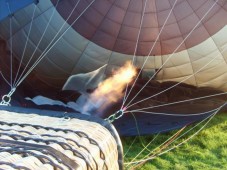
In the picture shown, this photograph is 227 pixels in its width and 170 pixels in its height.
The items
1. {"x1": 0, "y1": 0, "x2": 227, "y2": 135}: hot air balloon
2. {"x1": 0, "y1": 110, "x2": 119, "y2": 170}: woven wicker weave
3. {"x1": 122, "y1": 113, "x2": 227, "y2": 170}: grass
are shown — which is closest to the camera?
{"x1": 0, "y1": 110, "x2": 119, "y2": 170}: woven wicker weave

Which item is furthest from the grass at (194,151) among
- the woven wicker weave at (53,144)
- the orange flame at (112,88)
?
the woven wicker weave at (53,144)

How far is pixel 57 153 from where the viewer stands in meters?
1.21

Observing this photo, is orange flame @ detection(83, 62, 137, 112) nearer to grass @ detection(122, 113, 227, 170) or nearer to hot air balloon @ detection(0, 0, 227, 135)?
hot air balloon @ detection(0, 0, 227, 135)

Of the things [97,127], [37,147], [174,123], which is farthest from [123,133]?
[37,147]

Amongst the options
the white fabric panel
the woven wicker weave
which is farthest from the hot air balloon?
the woven wicker weave

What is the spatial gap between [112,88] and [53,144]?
1.45m

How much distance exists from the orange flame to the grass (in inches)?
11.4

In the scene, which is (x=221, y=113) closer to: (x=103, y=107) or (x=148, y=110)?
(x=148, y=110)

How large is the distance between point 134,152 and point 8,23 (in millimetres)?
1138

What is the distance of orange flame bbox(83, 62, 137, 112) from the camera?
8.80 ft

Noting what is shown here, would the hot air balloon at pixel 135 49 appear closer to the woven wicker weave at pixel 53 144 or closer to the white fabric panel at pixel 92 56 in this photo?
the white fabric panel at pixel 92 56

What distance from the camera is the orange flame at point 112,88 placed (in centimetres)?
268

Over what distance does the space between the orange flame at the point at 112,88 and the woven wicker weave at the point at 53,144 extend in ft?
3.68

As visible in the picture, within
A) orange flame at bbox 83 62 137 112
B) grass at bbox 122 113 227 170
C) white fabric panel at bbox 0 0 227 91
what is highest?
white fabric panel at bbox 0 0 227 91
